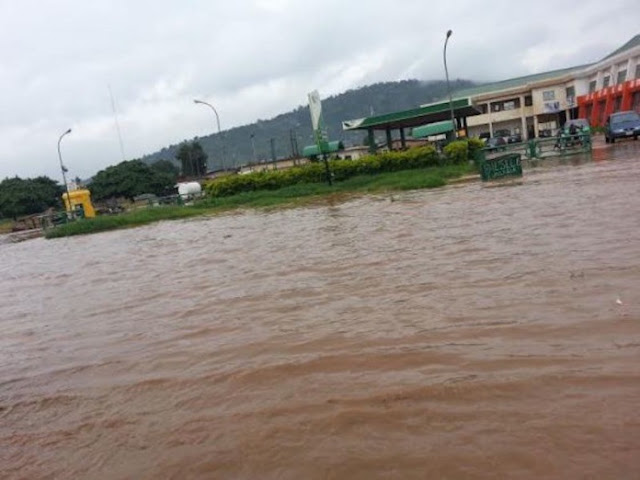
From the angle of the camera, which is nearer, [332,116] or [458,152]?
[458,152]

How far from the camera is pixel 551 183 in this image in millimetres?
14281

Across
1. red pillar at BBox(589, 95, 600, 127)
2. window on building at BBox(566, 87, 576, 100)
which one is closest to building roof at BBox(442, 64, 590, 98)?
window on building at BBox(566, 87, 576, 100)

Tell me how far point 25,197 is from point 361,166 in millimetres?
49258

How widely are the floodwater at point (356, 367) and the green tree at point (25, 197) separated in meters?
62.7

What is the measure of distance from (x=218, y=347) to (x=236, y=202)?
23.6 m

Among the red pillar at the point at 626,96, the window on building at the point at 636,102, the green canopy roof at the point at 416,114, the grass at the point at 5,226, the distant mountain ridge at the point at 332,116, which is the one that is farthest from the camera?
the distant mountain ridge at the point at 332,116

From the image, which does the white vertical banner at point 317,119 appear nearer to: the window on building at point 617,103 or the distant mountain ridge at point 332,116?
the window on building at point 617,103

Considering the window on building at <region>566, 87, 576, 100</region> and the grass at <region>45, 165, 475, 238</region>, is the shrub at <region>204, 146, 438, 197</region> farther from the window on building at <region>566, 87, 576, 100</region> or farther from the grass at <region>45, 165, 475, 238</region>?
the window on building at <region>566, 87, 576, 100</region>

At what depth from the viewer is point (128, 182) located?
216ft

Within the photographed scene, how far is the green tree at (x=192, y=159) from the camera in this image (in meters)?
96.3

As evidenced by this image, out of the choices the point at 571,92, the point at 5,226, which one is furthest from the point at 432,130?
the point at 5,226

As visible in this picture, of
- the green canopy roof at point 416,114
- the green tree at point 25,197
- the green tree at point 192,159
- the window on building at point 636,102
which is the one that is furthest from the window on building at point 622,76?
the green tree at point 192,159

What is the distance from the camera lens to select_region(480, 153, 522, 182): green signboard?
18500mm

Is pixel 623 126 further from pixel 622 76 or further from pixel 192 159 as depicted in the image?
pixel 192 159
